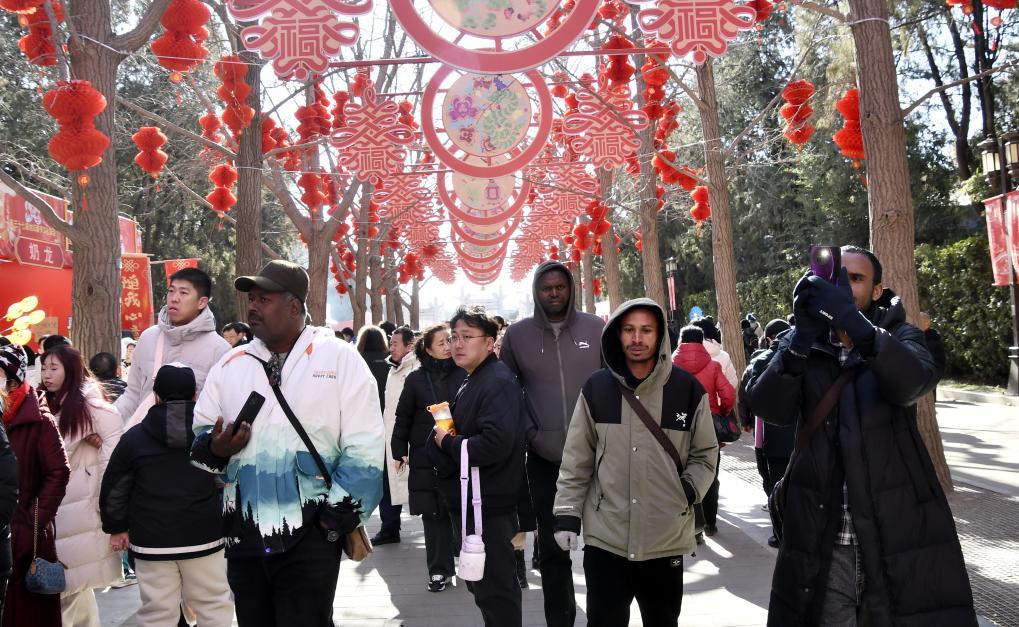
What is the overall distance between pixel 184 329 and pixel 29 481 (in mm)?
1239

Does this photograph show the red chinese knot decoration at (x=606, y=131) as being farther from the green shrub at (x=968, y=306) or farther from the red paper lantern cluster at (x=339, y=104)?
the green shrub at (x=968, y=306)

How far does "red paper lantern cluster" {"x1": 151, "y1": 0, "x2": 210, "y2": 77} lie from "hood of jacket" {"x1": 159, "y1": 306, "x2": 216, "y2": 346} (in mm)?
3522

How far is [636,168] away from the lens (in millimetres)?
16328

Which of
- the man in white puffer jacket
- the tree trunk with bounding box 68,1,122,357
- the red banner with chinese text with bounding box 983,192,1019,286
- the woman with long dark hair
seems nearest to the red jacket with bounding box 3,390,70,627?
the woman with long dark hair

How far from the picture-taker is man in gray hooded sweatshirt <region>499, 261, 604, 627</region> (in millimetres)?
5160

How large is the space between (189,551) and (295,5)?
13.2 ft

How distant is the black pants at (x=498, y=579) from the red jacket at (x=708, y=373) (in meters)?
2.89

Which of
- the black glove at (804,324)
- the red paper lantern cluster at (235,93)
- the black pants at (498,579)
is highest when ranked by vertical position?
the red paper lantern cluster at (235,93)

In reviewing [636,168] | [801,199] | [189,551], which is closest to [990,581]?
[189,551]

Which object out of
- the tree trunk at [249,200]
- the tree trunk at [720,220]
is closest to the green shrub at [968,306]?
the tree trunk at [720,220]

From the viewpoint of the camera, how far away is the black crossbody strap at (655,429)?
12.7 feet

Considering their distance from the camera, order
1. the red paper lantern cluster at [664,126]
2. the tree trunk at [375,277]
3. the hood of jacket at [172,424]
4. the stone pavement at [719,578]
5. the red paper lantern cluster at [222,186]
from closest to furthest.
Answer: the hood of jacket at [172,424] < the stone pavement at [719,578] < the red paper lantern cluster at [222,186] < the red paper lantern cluster at [664,126] < the tree trunk at [375,277]

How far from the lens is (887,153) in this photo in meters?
8.27

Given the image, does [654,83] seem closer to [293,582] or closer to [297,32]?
[297,32]
